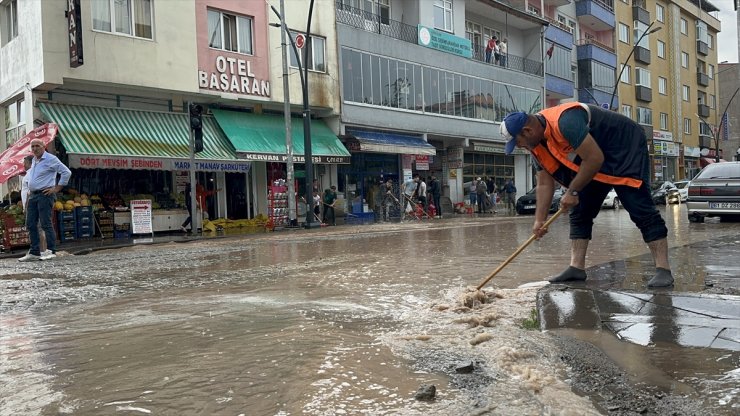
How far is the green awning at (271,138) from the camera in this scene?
19609 millimetres

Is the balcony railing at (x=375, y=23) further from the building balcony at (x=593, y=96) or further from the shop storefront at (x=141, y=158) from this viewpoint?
the building balcony at (x=593, y=96)

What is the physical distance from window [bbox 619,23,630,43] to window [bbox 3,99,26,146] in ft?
138

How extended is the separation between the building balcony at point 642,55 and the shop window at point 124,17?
40.4 metres

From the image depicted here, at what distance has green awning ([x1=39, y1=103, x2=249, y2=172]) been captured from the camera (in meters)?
15.9

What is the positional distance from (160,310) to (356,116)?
63.4 ft

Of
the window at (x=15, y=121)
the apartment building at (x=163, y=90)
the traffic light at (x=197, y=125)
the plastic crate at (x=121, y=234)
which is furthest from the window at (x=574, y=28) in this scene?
the window at (x=15, y=121)

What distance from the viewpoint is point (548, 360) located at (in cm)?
306

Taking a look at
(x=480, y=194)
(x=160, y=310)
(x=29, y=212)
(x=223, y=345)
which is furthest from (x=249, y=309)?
(x=480, y=194)

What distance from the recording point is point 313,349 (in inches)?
135

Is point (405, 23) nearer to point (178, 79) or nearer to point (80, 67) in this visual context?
point (178, 79)

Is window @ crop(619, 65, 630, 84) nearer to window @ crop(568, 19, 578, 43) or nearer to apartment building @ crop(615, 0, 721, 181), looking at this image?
apartment building @ crop(615, 0, 721, 181)

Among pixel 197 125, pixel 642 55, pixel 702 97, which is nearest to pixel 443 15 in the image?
pixel 197 125

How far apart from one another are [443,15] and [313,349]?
2724cm

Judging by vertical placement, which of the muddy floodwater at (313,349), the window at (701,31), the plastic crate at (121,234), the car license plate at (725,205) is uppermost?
the window at (701,31)
